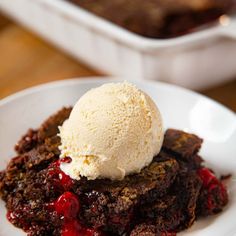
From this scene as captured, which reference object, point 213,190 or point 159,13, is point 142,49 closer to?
point 159,13

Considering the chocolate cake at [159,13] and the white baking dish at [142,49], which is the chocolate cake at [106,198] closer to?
the white baking dish at [142,49]

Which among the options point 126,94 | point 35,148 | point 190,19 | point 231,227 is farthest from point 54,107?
point 190,19

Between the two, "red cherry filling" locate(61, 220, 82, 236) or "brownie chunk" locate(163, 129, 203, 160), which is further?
"brownie chunk" locate(163, 129, 203, 160)

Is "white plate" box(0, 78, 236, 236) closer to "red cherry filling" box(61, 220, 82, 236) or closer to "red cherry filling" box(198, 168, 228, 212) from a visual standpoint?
"red cherry filling" box(198, 168, 228, 212)

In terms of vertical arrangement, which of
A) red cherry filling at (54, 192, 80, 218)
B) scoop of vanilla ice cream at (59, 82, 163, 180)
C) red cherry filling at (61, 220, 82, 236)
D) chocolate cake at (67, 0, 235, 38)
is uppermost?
scoop of vanilla ice cream at (59, 82, 163, 180)

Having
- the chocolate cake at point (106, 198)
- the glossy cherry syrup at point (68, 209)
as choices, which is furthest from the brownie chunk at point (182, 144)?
the glossy cherry syrup at point (68, 209)

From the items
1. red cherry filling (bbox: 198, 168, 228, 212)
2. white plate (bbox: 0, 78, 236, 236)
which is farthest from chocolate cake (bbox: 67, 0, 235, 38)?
red cherry filling (bbox: 198, 168, 228, 212)
